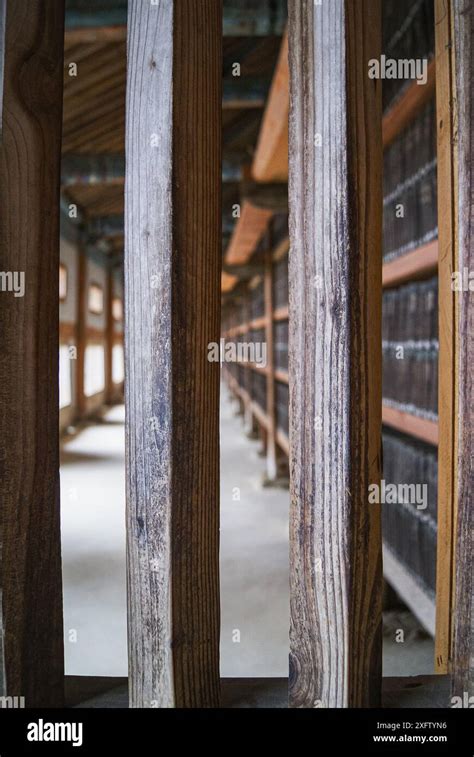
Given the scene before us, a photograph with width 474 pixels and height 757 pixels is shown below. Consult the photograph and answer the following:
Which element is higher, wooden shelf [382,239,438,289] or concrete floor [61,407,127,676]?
wooden shelf [382,239,438,289]

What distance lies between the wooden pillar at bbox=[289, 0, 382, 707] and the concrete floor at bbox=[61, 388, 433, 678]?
1416 mm

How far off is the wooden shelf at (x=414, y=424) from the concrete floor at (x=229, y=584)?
1.07 metres

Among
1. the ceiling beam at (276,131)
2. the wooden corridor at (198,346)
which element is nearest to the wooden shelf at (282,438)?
the ceiling beam at (276,131)

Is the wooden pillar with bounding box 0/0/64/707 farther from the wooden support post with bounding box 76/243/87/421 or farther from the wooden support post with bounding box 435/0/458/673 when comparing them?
the wooden support post with bounding box 76/243/87/421

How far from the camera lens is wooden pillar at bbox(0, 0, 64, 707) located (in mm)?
759

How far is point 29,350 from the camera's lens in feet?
2.55

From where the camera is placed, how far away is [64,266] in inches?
455

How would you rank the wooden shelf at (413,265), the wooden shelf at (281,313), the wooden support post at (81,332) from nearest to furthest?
1. the wooden shelf at (413,265)
2. the wooden shelf at (281,313)
3. the wooden support post at (81,332)

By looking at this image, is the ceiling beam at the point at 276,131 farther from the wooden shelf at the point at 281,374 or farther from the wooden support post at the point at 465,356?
the wooden shelf at the point at 281,374

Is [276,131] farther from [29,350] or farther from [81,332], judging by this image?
[81,332]

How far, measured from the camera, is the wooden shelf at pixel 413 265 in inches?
89.4

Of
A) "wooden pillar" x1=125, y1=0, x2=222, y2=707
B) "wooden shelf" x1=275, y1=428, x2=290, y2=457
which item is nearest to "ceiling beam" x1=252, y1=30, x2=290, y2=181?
"wooden pillar" x1=125, y1=0, x2=222, y2=707

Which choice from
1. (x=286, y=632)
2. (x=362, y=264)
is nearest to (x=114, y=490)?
(x=286, y=632)

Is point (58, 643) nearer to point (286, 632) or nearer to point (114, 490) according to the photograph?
point (286, 632)
